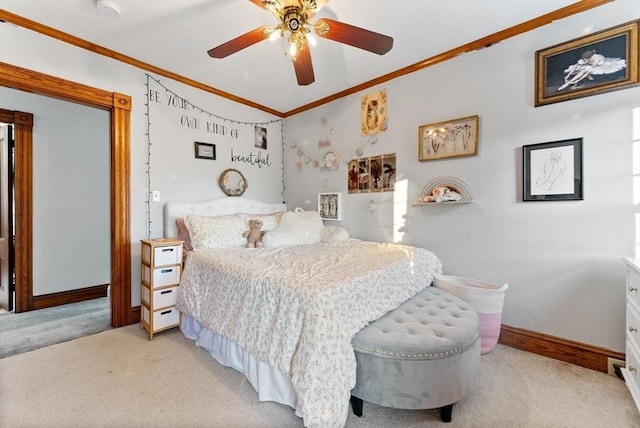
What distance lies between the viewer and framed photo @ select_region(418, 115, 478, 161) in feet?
8.20

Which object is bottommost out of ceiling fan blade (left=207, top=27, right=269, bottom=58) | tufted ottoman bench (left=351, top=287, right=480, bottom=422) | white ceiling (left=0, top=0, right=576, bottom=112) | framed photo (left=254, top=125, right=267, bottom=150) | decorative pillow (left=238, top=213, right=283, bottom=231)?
tufted ottoman bench (left=351, top=287, right=480, bottom=422)

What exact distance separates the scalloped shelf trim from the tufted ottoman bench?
131cm

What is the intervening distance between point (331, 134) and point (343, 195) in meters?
0.82

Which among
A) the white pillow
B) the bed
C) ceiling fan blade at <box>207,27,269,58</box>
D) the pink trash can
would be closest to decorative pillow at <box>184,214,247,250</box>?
the bed

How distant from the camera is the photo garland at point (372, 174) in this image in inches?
120

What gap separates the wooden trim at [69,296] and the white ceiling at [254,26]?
2.85 meters

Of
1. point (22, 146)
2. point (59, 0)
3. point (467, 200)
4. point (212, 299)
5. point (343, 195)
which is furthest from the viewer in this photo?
point (343, 195)

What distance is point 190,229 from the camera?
272 centimetres

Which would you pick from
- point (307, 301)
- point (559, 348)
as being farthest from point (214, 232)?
point (559, 348)

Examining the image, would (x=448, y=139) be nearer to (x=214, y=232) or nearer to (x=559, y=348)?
(x=559, y=348)

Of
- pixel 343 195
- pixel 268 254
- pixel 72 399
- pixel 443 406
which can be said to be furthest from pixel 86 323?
pixel 443 406

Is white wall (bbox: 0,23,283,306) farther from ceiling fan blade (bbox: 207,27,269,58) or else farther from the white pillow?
ceiling fan blade (bbox: 207,27,269,58)

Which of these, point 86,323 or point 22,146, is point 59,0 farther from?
point 86,323

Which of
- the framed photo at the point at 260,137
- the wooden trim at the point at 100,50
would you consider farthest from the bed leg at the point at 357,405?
the wooden trim at the point at 100,50
